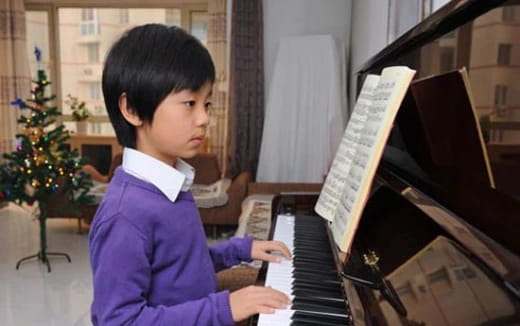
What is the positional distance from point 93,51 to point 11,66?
2.93ft

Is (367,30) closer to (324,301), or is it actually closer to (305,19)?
(305,19)

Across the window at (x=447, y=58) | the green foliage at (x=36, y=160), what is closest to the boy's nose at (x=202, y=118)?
the window at (x=447, y=58)

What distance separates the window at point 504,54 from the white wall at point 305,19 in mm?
3878

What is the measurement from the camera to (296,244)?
4.07 ft

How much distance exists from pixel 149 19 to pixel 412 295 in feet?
16.4

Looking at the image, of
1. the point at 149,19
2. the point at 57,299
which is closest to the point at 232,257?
the point at 57,299

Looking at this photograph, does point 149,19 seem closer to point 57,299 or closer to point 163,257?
point 57,299

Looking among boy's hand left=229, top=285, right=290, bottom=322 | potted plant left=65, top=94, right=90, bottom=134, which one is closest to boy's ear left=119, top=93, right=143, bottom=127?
boy's hand left=229, top=285, right=290, bottom=322

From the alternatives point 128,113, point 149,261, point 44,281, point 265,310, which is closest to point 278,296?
point 265,310

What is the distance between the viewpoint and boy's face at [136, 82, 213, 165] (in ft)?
3.02

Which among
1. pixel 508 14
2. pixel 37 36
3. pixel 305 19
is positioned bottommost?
pixel 508 14

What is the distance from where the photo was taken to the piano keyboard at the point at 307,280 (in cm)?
83

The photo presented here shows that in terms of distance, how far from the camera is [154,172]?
967 mm

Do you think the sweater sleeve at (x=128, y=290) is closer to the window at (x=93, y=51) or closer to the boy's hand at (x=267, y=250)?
the boy's hand at (x=267, y=250)
